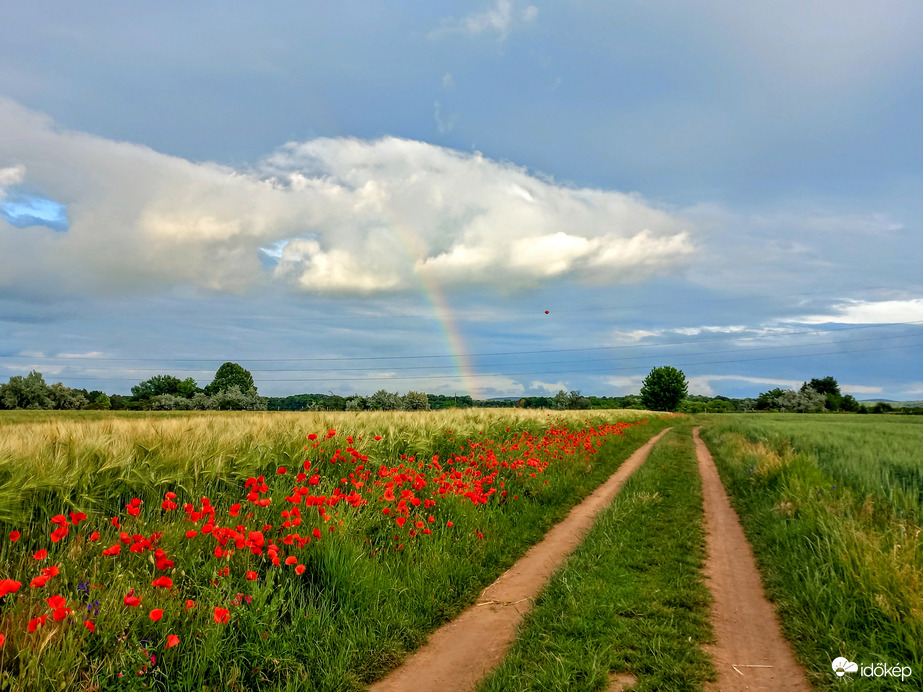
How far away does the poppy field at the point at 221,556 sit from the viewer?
11.6 ft

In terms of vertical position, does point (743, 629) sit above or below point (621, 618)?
below

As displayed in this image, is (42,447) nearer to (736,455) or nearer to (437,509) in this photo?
(437,509)

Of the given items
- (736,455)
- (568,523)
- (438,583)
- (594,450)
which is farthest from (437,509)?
(736,455)

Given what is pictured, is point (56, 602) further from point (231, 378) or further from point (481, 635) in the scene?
point (231, 378)

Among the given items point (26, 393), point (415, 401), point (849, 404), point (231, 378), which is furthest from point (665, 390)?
point (26, 393)

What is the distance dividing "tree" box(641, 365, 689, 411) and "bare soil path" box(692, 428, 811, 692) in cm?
11155

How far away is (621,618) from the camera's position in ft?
16.7

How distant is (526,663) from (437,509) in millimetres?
3716

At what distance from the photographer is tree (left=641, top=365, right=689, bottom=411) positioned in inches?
4353

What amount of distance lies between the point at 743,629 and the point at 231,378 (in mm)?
98349

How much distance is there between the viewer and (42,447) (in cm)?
521

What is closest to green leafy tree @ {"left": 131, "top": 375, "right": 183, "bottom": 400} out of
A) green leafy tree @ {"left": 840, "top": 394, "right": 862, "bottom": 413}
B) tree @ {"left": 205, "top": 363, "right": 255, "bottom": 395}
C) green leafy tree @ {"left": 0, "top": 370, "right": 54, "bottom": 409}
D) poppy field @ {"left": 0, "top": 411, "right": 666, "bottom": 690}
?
tree @ {"left": 205, "top": 363, "right": 255, "bottom": 395}

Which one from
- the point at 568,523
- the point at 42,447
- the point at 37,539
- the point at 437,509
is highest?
the point at 42,447

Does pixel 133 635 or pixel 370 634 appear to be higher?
pixel 133 635
